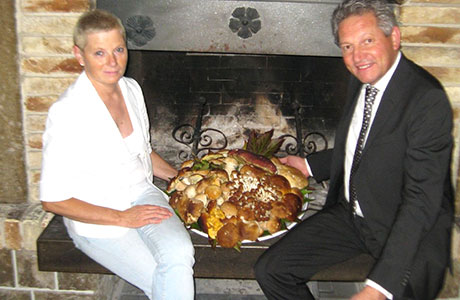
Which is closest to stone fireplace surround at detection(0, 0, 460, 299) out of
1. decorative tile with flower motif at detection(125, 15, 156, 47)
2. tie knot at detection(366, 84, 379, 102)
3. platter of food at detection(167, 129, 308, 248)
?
decorative tile with flower motif at detection(125, 15, 156, 47)

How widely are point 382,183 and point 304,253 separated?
42cm

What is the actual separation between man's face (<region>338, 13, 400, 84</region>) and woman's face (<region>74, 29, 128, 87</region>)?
33.1 inches

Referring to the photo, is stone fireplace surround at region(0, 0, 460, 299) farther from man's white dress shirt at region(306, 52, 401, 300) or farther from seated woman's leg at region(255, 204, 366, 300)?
seated woman's leg at region(255, 204, 366, 300)

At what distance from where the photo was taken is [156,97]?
3195mm

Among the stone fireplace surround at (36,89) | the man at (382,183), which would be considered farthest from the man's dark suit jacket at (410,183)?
the stone fireplace surround at (36,89)

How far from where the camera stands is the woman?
1875 mm

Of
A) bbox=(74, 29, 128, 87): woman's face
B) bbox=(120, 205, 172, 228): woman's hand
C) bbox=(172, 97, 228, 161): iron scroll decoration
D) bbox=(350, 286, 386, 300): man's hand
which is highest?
bbox=(74, 29, 128, 87): woman's face

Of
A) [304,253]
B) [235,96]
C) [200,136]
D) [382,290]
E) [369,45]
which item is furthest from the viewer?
[235,96]

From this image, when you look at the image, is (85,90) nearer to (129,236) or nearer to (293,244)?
(129,236)

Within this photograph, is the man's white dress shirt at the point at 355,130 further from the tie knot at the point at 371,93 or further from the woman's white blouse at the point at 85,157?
the woman's white blouse at the point at 85,157

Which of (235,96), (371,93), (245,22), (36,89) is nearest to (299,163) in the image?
(371,93)

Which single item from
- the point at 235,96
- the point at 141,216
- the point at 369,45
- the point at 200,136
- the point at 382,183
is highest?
the point at 369,45

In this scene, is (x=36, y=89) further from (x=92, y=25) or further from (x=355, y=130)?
(x=355, y=130)

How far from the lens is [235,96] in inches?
128
